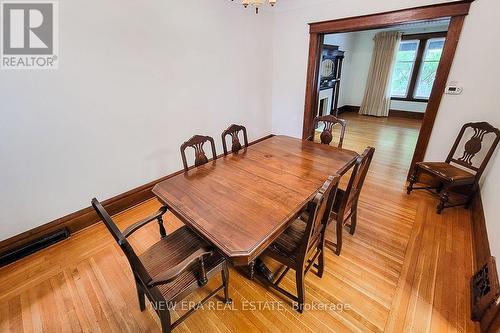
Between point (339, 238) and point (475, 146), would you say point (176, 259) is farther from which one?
point (475, 146)

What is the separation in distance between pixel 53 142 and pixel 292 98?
3.46 metres

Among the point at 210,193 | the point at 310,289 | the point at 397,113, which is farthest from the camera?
the point at 397,113

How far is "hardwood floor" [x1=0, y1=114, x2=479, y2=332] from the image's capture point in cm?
140

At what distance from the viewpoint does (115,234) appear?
88cm

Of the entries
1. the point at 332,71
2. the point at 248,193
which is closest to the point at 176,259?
the point at 248,193

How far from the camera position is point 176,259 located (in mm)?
1314

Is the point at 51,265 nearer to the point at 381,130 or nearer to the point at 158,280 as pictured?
the point at 158,280

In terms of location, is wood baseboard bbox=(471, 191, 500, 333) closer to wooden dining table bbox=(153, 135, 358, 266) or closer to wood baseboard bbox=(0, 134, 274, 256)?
wooden dining table bbox=(153, 135, 358, 266)

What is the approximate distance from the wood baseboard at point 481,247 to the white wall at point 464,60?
3.2 inches

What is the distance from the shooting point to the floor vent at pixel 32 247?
182cm

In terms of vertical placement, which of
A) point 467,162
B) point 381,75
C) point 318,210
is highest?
point 381,75

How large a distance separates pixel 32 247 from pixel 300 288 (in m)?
2.28

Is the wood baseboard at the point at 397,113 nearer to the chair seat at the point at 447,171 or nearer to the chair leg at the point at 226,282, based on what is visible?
the chair seat at the point at 447,171

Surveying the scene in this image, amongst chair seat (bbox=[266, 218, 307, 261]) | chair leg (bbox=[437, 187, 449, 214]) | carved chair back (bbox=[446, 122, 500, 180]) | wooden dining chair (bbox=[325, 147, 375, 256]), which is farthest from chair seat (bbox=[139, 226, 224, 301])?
carved chair back (bbox=[446, 122, 500, 180])
